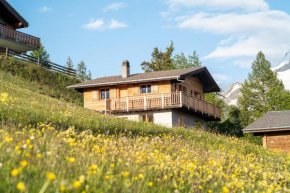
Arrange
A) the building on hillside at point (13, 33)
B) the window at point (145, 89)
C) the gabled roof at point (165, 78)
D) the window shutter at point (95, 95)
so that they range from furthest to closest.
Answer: the building on hillside at point (13, 33), the window shutter at point (95, 95), the window at point (145, 89), the gabled roof at point (165, 78)

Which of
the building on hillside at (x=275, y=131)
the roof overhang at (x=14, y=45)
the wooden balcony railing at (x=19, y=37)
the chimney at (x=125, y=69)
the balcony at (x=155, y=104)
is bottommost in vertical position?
the building on hillside at (x=275, y=131)

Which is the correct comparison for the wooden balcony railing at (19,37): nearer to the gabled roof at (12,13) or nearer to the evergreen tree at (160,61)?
the gabled roof at (12,13)

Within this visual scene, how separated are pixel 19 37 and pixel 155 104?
18862 mm

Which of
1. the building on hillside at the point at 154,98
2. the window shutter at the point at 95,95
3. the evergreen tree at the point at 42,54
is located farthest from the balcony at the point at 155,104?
the evergreen tree at the point at 42,54

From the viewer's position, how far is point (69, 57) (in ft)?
289

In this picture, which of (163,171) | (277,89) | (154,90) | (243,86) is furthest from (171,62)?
(163,171)

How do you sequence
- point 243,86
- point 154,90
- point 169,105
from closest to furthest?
point 169,105 < point 154,90 < point 243,86

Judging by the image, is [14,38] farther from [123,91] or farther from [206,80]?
[206,80]

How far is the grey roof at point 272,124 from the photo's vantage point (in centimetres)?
2751

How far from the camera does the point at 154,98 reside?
30812 millimetres

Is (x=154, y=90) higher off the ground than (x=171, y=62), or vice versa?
(x=171, y=62)

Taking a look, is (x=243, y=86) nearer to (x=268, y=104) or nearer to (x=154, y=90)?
(x=268, y=104)

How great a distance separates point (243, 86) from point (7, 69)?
86.9 feet

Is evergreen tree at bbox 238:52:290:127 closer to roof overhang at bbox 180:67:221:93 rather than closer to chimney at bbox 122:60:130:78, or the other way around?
roof overhang at bbox 180:67:221:93
